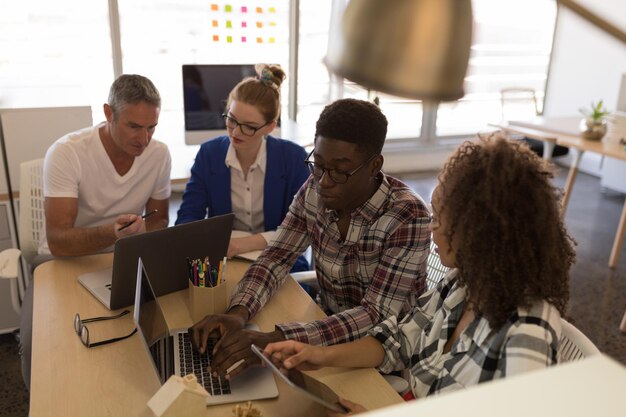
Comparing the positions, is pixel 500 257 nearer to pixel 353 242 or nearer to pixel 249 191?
pixel 353 242

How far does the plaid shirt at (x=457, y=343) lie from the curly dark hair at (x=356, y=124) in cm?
44

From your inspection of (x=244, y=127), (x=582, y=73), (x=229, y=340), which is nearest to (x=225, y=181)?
(x=244, y=127)

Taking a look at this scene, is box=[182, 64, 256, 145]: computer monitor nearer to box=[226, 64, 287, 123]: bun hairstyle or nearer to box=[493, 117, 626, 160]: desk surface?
box=[226, 64, 287, 123]: bun hairstyle

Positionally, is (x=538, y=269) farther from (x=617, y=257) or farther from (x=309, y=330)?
(x=617, y=257)

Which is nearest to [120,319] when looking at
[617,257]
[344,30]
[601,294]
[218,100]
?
[344,30]

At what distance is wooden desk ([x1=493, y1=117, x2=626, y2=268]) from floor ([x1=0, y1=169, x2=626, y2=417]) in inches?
5.2

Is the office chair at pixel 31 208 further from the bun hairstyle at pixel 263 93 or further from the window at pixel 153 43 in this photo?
the window at pixel 153 43

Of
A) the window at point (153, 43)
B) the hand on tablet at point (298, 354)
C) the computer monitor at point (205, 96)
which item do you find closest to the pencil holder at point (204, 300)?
the hand on tablet at point (298, 354)

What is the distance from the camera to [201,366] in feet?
4.46

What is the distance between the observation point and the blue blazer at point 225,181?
221 cm

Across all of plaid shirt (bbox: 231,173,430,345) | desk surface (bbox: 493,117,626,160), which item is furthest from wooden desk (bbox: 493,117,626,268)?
plaid shirt (bbox: 231,173,430,345)

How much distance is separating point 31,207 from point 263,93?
37.9 inches

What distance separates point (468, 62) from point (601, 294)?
3.25 metres

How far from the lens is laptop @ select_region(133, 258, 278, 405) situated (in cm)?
122
